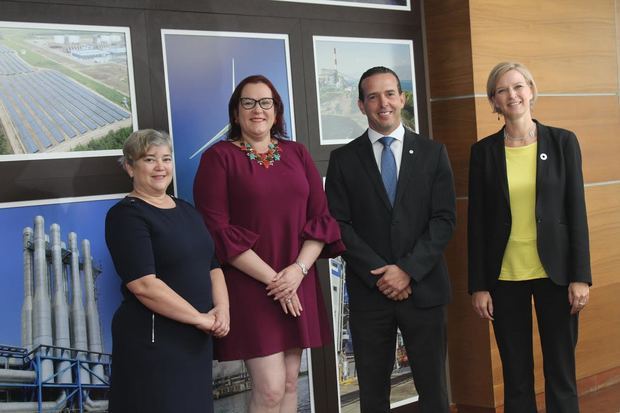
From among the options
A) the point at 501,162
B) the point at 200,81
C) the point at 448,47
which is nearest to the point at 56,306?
the point at 200,81

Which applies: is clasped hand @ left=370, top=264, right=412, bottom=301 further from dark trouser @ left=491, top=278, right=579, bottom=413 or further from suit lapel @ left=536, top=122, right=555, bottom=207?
suit lapel @ left=536, top=122, right=555, bottom=207

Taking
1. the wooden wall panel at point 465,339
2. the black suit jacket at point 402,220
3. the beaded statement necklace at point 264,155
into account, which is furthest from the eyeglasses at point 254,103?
the wooden wall panel at point 465,339

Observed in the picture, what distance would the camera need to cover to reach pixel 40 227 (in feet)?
11.0

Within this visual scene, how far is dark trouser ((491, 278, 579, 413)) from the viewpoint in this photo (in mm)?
3480

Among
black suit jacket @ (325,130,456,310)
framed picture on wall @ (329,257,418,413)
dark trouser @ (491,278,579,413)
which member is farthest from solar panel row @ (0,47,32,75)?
dark trouser @ (491,278,579,413)

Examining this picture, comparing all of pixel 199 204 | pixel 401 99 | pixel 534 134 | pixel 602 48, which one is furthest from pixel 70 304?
pixel 602 48

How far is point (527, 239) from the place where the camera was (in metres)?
3.50

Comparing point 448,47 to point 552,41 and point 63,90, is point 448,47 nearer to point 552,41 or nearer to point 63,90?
point 552,41

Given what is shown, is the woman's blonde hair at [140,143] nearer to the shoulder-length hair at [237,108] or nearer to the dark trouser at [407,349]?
the shoulder-length hair at [237,108]

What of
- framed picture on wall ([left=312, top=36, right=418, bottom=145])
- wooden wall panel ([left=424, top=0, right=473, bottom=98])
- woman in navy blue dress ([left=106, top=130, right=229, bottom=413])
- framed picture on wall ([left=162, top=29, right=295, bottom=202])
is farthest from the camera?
wooden wall panel ([left=424, top=0, right=473, bottom=98])

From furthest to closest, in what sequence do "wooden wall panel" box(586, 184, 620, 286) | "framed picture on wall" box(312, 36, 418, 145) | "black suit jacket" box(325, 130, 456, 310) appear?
"wooden wall panel" box(586, 184, 620, 286)
"framed picture on wall" box(312, 36, 418, 145)
"black suit jacket" box(325, 130, 456, 310)

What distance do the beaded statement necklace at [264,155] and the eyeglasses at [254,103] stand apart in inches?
5.7

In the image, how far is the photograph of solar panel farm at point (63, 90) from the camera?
3.30 metres

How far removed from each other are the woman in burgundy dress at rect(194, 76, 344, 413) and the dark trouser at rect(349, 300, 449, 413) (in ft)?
0.89
